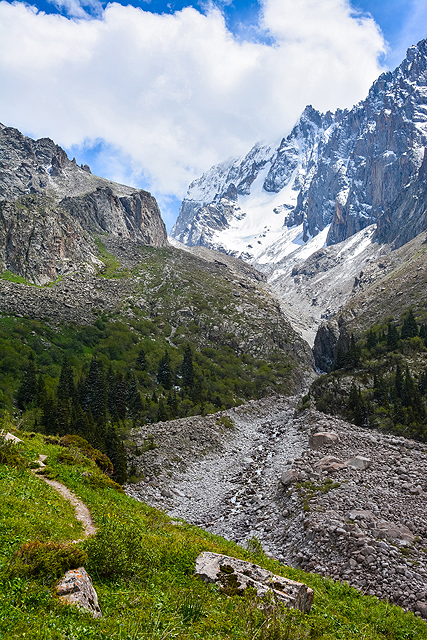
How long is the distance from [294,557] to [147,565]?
12.7 metres

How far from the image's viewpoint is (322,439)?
38.6 m

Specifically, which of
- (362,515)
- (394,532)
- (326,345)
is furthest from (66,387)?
(326,345)

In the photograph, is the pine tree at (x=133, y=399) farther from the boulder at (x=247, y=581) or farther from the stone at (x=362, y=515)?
the boulder at (x=247, y=581)

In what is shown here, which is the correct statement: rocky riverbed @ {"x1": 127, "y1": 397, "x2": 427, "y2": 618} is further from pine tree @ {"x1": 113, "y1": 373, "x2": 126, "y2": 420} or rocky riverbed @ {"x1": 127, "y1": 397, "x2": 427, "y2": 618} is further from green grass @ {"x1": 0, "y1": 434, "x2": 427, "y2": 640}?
pine tree @ {"x1": 113, "y1": 373, "x2": 126, "y2": 420}

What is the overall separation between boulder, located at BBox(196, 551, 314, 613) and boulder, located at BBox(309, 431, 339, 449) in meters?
28.3

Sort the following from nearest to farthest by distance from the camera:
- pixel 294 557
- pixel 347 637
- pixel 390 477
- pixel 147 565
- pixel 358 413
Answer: pixel 347 637 < pixel 147 565 < pixel 294 557 < pixel 390 477 < pixel 358 413

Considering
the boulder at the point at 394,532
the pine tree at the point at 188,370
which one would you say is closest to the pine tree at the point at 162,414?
the pine tree at the point at 188,370

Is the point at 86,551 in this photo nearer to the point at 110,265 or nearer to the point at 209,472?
the point at 209,472

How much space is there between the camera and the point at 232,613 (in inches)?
351

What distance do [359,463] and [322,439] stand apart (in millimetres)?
9205

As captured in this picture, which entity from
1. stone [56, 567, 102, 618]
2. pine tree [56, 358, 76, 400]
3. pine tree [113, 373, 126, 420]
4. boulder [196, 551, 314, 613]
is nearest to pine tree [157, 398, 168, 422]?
pine tree [113, 373, 126, 420]

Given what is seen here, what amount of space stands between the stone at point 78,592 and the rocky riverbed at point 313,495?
12852mm

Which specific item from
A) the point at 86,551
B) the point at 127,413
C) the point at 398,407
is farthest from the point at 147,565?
the point at 127,413

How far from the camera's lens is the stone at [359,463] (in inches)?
1141
